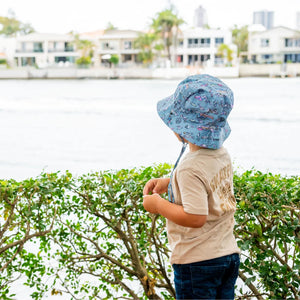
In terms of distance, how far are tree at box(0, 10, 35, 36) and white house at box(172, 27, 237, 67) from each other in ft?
49.8

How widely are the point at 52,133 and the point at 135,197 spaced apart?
33.0ft

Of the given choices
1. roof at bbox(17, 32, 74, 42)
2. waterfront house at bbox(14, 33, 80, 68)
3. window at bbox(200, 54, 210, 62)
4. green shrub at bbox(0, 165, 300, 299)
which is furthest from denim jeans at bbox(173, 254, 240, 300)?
roof at bbox(17, 32, 74, 42)

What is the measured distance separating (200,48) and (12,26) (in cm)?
1851

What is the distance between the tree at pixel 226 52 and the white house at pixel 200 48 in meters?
0.44

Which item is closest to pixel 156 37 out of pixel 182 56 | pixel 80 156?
pixel 182 56

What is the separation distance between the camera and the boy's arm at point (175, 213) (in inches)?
38.6

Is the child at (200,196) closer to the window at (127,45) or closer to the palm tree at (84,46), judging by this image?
the window at (127,45)

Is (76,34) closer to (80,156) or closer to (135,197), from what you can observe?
(80,156)

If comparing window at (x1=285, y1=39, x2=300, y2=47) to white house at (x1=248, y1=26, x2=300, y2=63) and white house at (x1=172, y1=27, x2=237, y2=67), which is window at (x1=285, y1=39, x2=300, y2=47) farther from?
white house at (x1=172, y1=27, x2=237, y2=67)

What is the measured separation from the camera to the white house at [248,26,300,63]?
42156 millimetres

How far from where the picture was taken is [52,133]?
37.1 ft

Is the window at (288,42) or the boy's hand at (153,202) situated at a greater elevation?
the window at (288,42)

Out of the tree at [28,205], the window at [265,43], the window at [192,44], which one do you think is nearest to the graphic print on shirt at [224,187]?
the tree at [28,205]

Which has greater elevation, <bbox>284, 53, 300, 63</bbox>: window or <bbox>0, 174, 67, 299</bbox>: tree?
<bbox>284, 53, 300, 63</bbox>: window
